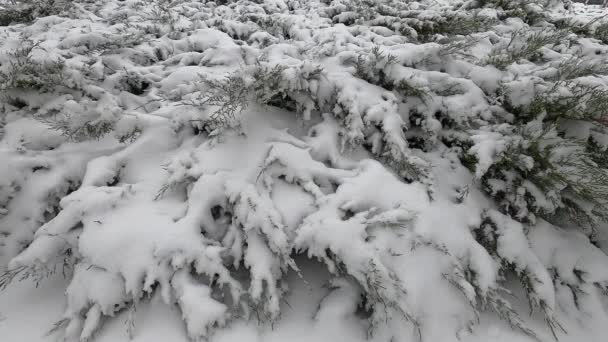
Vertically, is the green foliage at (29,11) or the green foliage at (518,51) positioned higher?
the green foliage at (518,51)

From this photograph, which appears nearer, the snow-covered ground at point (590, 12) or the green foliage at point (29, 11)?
the green foliage at point (29, 11)

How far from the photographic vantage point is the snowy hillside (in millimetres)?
1801

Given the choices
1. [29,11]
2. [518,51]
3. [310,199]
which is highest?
[518,51]

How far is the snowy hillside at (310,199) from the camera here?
1801 mm

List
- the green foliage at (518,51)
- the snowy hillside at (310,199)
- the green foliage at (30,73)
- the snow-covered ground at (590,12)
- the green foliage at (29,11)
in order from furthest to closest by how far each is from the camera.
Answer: the snow-covered ground at (590,12) → the green foliage at (29,11) → the green foliage at (518,51) → the green foliage at (30,73) → the snowy hillside at (310,199)

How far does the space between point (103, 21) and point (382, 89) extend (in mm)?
3631

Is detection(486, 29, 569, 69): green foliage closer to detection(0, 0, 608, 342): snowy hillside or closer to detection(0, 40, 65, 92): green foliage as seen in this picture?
detection(0, 0, 608, 342): snowy hillside

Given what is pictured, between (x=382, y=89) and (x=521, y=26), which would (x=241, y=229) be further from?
(x=521, y=26)

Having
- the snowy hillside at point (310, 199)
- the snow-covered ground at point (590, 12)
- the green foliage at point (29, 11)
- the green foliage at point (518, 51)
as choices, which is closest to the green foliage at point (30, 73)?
the snowy hillside at point (310, 199)

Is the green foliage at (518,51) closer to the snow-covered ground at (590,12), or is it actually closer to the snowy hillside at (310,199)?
the snowy hillside at (310,199)

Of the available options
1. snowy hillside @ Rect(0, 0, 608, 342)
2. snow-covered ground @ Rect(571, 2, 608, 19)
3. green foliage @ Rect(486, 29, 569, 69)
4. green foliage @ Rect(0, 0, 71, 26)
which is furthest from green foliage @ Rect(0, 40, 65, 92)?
snow-covered ground @ Rect(571, 2, 608, 19)

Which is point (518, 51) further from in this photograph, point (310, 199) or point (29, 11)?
point (29, 11)

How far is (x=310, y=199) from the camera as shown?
209cm

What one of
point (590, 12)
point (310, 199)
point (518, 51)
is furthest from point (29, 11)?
point (590, 12)
